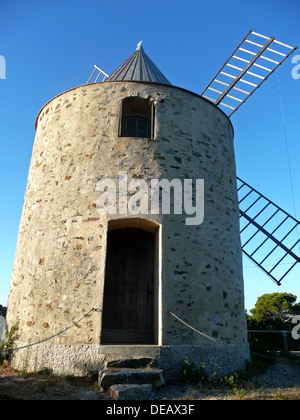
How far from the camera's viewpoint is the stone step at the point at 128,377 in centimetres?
461

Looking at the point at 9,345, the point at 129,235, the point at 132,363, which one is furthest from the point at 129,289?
the point at 9,345

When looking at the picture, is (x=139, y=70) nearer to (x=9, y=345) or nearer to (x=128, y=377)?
(x=9, y=345)

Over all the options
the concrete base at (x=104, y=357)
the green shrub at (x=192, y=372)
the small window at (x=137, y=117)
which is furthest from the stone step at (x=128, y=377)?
the small window at (x=137, y=117)

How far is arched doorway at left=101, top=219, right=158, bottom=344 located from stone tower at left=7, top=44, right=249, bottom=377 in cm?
2

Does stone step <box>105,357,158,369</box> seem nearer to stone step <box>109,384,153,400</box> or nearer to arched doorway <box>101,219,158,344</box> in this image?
stone step <box>109,384,153,400</box>

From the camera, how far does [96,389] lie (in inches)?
183

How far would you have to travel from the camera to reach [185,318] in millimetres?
5688

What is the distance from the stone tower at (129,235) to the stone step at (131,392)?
0.81m

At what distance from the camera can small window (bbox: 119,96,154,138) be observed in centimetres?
712

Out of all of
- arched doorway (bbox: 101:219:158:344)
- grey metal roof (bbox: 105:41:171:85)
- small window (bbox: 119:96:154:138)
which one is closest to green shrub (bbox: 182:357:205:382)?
arched doorway (bbox: 101:219:158:344)

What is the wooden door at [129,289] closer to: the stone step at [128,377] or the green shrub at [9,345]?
the green shrub at [9,345]

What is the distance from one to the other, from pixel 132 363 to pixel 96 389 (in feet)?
2.08

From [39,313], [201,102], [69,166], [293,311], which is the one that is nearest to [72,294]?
[39,313]
